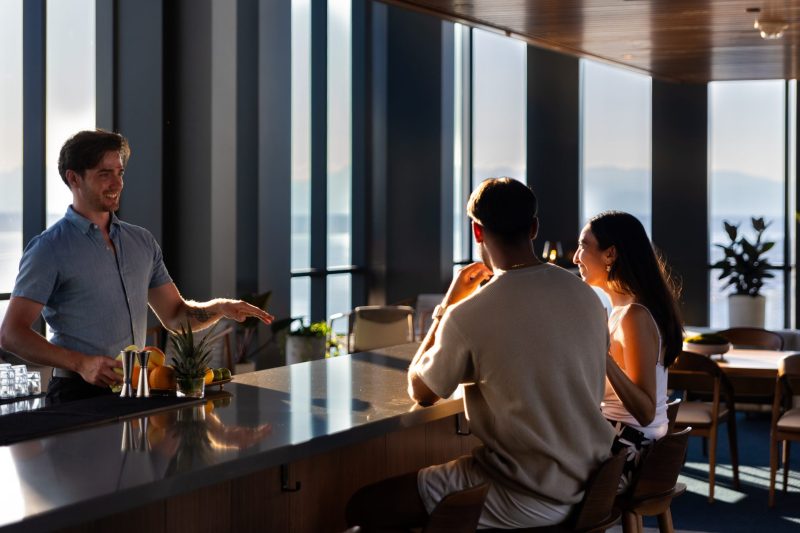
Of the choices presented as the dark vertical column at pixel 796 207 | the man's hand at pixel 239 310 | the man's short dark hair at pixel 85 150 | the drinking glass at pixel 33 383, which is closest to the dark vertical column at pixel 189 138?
the man's short dark hair at pixel 85 150

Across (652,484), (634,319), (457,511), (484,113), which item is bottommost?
(652,484)

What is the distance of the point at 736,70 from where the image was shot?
9.15 meters

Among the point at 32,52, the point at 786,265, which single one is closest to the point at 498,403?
the point at 32,52

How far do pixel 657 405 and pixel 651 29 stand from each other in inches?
170

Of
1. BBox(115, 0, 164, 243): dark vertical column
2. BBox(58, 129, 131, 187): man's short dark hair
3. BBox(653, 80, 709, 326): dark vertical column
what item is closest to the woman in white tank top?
BBox(58, 129, 131, 187): man's short dark hair

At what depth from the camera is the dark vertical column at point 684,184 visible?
12.6m

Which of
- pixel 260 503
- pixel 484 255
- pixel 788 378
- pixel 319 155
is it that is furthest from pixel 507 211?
pixel 319 155

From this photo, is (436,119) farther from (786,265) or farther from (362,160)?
(786,265)

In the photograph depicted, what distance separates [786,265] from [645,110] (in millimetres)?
2470

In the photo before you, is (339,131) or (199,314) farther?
(339,131)

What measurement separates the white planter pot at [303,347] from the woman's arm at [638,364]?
502 cm

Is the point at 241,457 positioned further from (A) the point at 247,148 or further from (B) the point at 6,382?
(A) the point at 247,148

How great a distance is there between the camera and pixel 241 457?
2.21 meters

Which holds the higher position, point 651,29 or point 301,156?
point 651,29
